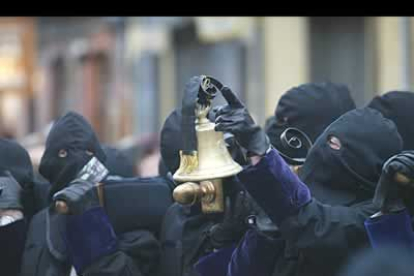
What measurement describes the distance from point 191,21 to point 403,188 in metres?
15.8

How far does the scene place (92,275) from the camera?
15.1 feet

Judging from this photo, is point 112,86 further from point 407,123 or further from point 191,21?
point 407,123

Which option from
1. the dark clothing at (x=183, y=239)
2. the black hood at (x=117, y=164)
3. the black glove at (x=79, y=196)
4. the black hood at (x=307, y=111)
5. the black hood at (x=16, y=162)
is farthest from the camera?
the black hood at (x=117, y=164)

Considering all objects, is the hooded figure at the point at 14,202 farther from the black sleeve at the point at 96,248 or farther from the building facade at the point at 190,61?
the building facade at the point at 190,61

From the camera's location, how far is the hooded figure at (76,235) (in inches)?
182

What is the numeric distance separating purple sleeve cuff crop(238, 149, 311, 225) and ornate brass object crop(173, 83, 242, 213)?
0.07 meters

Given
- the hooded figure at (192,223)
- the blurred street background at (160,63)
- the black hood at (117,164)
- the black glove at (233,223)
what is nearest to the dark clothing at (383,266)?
the hooded figure at (192,223)

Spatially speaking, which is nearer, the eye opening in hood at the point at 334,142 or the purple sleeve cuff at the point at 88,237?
the eye opening in hood at the point at 334,142

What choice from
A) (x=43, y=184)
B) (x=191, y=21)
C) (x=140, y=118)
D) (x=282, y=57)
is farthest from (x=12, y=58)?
(x=43, y=184)

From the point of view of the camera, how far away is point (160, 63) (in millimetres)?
21469

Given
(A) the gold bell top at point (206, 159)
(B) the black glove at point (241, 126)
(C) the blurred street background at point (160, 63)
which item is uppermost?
(B) the black glove at point (241, 126)

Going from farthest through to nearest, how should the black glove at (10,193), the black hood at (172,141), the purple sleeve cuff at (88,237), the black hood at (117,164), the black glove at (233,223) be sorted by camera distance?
the black hood at (117,164) → the black hood at (172,141) → the black glove at (10,193) → the purple sleeve cuff at (88,237) → the black glove at (233,223)

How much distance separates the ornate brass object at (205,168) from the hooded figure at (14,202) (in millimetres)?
1185

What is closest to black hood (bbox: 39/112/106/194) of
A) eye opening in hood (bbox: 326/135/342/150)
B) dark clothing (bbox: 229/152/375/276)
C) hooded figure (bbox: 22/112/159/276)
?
hooded figure (bbox: 22/112/159/276)
